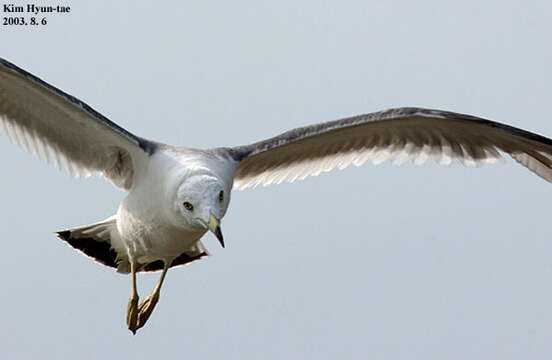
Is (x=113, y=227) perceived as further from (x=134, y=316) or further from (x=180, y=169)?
(x=180, y=169)

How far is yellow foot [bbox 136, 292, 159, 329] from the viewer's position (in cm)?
945

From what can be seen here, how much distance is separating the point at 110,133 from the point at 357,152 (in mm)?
2577

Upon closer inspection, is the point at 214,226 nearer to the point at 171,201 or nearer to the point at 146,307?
the point at 171,201

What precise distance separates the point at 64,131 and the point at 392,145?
3.17m

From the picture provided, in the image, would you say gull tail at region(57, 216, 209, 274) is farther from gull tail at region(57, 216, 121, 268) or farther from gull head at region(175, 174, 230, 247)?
gull head at region(175, 174, 230, 247)

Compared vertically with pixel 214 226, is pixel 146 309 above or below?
below

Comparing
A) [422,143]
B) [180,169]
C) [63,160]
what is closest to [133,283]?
[63,160]

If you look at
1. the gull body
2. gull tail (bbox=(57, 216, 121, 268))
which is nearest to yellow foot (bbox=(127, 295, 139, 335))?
the gull body

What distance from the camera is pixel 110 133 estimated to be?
27.6 ft

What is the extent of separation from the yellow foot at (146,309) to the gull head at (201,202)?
6.68ft

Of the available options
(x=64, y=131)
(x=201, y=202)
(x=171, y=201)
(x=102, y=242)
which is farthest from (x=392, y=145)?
(x=64, y=131)

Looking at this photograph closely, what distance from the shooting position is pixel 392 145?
968cm

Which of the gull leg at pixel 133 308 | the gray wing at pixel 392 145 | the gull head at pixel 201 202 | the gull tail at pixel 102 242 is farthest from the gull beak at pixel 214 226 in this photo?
the gull tail at pixel 102 242

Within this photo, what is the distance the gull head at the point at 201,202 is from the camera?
23.8 feet
